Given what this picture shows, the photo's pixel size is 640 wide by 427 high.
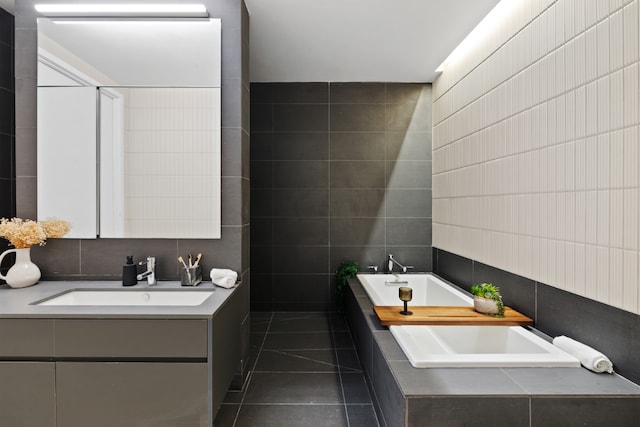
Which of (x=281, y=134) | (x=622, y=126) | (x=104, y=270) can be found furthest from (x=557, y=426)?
(x=281, y=134)

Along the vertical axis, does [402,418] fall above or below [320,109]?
below

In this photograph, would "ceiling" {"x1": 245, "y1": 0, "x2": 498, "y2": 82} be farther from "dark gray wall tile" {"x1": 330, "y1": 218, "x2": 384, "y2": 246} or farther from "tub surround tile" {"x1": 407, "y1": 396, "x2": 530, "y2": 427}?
"tub surround tile" {"x1": 407, "y1": 396, "x2": 530, "y2": 427}

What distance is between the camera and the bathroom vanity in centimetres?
174

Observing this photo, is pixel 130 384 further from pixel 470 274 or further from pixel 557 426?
pixel 470 274

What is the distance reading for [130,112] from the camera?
2.46 metres

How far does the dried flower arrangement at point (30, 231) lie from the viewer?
7.27ft

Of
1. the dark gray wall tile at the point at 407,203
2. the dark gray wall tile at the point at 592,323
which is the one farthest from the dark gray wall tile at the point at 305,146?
the dark gray wall tile at the point at 592,323


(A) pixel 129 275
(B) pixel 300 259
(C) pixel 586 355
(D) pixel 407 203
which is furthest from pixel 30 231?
(D) pixel 407 203

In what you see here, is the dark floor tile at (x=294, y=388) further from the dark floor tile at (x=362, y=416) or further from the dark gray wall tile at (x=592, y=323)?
the dark gray wall tile at (x=592, y=323)

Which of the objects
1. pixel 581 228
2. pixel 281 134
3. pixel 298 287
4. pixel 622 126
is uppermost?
pixel 281 134

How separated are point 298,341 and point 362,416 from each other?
1224 mm

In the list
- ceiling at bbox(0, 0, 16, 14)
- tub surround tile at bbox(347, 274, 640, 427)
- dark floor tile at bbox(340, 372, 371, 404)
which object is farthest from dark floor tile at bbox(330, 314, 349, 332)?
ceiling at bbox(0, 0, 16, 14)

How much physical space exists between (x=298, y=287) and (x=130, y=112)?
252 centimetres

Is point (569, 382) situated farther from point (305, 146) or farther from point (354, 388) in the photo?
point (305, 146)
